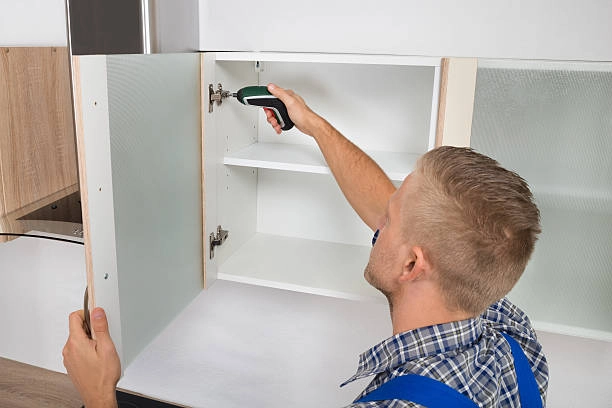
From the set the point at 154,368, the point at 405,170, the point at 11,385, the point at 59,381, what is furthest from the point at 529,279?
the point at 11,385

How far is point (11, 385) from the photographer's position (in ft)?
7.06

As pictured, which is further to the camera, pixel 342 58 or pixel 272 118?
pixel 272 118

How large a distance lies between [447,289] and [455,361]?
118 mm

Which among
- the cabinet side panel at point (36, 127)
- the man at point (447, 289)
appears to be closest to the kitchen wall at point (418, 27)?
the man at point (447, 289)

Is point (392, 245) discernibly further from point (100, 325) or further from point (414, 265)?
point (100, 325)

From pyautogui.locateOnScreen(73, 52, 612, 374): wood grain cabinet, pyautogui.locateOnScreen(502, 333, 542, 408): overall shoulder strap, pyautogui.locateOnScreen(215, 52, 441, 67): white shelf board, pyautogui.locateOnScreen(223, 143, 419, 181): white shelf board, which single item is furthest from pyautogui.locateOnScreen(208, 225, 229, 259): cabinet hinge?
pyautogui.locateOnScreen(502, 333, 542, 408): overall shoulder strap

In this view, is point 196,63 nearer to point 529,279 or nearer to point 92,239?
point 92,239

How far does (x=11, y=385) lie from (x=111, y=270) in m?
1.59

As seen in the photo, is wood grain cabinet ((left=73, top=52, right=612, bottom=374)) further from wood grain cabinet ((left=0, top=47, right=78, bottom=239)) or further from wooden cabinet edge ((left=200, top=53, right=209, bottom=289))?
wood grain cabinet ((left=0, top=47, right=78, bottom=239))

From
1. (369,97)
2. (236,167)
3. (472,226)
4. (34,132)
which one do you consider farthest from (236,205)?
(472,226)

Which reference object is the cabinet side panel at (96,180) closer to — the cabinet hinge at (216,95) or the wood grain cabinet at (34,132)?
the cabinet hinge at (216,95)

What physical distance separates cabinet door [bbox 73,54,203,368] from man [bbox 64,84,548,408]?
0.10 m

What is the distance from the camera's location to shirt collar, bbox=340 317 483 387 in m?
0.82

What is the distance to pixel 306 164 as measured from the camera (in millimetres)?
1324
